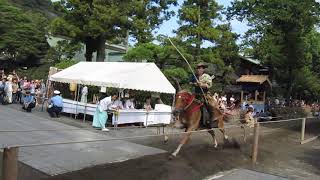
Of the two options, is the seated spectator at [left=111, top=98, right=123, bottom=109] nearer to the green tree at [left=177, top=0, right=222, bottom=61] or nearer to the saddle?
the saddle

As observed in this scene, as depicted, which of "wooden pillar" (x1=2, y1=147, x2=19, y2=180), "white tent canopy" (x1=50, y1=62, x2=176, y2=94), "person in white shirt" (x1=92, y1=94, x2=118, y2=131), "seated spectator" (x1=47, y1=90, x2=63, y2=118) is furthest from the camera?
"seated spectator" (x1=47, y1=90, x2=63, y2=118)

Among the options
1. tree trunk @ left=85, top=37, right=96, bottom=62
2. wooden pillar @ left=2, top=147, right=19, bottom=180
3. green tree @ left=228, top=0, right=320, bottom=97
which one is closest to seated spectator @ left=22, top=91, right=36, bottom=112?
tree trunk @ left=85, top=37, right=96, bottom=62

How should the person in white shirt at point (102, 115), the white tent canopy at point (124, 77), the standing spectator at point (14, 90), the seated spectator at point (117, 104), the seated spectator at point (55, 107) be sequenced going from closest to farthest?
the person in white shirt at point (102, 115) < the seated spectator at point (117, 104) < the white tent canopy at point (124, 77) < the seated spectator at point (55, 107) < the standing spectator at point (14, 90)

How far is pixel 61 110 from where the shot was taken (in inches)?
903

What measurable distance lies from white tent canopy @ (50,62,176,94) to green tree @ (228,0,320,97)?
18365 mm

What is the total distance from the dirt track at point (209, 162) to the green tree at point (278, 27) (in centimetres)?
2075

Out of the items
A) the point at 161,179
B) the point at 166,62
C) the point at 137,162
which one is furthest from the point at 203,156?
the point at 166,62

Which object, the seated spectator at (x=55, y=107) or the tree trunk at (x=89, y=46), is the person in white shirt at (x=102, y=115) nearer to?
the seated spectator at (x=55, y=107)

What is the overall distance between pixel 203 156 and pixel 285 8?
92.5ft

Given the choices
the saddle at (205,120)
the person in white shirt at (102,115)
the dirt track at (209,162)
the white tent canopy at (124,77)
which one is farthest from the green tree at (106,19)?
the saddle at (205,120)

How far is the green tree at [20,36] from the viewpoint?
44.7 metres

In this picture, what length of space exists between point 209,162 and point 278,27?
3037 centimetres

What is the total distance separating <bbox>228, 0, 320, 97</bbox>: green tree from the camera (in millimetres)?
37938

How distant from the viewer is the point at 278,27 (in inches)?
1586
